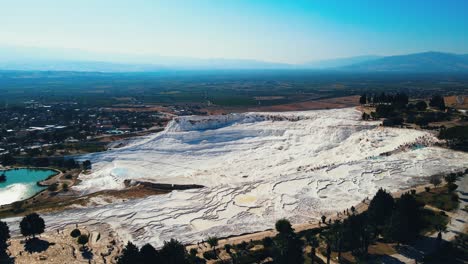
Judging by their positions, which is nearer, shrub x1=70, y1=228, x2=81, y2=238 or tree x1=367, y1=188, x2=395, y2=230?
tree x1=367, y1=188, x2=395, y2=230

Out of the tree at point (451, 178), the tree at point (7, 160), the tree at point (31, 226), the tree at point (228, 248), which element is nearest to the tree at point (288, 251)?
the tree at point (228, 248)

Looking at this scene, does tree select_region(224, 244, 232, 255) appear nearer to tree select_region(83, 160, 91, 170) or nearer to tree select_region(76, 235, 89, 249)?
tree select_region(76, 235, 89, 249)

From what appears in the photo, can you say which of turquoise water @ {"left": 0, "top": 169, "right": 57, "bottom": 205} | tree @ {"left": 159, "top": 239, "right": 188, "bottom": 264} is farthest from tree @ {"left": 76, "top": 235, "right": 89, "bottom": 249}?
turquoise water @ {"left": 0, "top": 169, "right": 57, "bottom": 205}

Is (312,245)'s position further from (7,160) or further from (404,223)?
(7,160)

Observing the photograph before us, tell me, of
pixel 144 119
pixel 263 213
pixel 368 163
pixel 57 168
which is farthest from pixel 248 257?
pixel 144 119

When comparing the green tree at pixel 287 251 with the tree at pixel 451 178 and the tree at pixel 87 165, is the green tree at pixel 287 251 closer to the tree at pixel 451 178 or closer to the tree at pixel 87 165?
the tree at pixel 451 178
